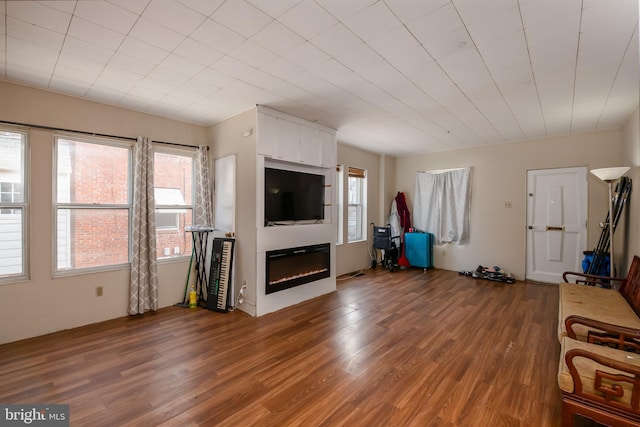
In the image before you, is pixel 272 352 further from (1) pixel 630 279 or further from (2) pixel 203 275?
(1) pixel 630 279

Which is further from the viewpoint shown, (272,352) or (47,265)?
(47,265)

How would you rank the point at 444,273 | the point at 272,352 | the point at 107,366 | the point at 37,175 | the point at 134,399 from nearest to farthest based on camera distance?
the point at 134,399 → the point at 107,366 → the point at 272,352 → the point at 37,175 → the point at 444,273

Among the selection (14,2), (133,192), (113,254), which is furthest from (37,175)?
(14,2)

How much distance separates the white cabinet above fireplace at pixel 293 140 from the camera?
3748 mm

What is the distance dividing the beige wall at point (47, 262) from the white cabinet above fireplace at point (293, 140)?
175 cm

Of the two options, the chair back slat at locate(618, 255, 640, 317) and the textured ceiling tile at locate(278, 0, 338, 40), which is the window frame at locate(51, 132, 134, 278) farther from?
the chair back slat at locate(618, 255, 640, 317)

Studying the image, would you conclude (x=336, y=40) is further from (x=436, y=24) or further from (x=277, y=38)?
(x=436, y=24)

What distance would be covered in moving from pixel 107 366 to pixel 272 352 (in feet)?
4.65

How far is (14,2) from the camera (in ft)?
6.03

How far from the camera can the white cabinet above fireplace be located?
375 cm

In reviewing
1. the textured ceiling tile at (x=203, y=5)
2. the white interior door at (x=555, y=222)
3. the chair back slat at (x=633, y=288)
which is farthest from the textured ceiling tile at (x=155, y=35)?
the white interior door at (x=555, y=222)

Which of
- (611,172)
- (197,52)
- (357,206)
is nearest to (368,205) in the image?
(357,206)

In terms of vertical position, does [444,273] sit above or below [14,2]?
below

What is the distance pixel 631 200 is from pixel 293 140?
15.4 ft
